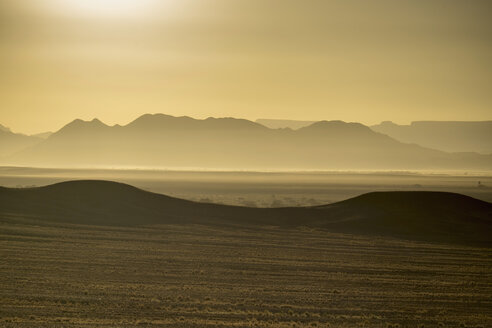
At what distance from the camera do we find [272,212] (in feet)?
182

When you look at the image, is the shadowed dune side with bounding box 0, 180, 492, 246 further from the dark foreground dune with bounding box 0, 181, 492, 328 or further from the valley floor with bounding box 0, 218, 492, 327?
the valley floor with bounding box 0, 218, 492, 327

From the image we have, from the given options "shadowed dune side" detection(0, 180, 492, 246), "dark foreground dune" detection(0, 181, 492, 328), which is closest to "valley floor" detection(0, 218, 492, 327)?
"dark foreground dune" detection(0, 181, 492, 328)

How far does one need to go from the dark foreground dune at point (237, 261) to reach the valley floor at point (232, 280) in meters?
0.07

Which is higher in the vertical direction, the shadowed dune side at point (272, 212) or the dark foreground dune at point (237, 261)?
the shadowed dune side at point (272, 212)

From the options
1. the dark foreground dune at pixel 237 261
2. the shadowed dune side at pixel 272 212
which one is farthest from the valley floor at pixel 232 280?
the shadowed dune side at pixel 272 212

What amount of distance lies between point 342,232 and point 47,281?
Answer: 23767 mm

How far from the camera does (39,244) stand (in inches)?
1512

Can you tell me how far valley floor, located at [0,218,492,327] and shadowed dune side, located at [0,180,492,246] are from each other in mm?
5180

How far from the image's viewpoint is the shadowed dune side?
49688 mm

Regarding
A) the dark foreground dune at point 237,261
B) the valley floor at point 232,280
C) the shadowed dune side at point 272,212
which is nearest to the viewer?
the valley floor at point 232,280

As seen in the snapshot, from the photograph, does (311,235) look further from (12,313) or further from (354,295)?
(12,313)

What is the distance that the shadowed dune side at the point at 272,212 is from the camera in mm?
49688

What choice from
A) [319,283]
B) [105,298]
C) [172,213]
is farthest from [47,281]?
[172,213]

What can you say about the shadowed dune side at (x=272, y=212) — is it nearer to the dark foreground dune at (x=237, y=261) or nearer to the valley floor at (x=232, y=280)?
the dark foreground dune at (x=237, y=261)
